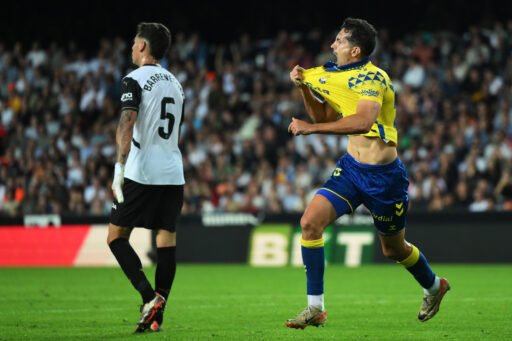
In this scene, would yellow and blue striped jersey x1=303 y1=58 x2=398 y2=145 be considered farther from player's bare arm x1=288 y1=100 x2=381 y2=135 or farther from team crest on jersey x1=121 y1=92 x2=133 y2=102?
team crest on jersey x1=121 y1=92 x2=133 y2=102

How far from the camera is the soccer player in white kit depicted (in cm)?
816

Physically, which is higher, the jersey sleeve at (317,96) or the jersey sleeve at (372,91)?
the jersey sleeve at (372,91)

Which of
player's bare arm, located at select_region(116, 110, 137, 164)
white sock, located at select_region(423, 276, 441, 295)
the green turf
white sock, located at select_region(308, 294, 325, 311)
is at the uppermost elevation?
player's bare arm, located at select_region(116, 110, 137, 164)

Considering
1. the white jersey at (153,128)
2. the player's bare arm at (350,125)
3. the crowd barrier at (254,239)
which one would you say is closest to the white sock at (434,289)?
the player's bare arm at (350,125)

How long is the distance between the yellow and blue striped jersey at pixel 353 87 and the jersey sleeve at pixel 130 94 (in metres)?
1.36

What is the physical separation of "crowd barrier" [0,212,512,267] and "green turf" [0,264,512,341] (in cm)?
126

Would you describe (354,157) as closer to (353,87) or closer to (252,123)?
(353,87)

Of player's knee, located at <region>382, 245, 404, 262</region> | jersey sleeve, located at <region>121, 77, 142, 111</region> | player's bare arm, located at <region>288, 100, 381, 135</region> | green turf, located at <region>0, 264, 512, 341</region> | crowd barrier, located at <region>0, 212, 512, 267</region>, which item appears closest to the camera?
player's bare arm, located at <region>288, 100, 381, 135</region>

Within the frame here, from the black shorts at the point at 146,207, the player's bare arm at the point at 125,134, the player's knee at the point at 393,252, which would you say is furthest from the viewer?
the player's knee at the point at 393,252

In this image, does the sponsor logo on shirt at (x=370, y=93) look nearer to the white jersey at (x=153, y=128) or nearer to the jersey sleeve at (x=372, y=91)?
the jersey sleeve at (x=372, y=91)

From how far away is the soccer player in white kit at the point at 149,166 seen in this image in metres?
8.16

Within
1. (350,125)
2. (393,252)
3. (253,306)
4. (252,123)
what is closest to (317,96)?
(350,125)

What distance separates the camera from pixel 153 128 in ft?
27.2

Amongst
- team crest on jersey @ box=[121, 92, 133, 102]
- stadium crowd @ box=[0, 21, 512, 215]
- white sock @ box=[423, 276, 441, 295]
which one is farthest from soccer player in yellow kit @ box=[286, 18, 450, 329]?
stadium crowd @ box=[0, 21, 512, 215]
